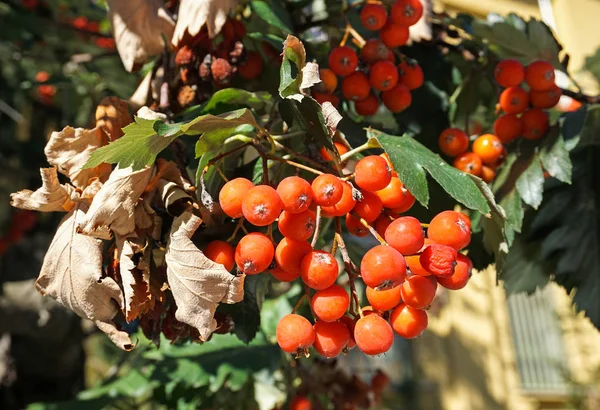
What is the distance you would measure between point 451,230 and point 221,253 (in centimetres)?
31

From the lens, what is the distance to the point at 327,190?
810 millimetres

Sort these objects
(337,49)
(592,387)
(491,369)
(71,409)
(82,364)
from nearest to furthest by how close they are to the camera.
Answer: (337,49) < (71,409) < (82,364) < (592,387) < (491,369)

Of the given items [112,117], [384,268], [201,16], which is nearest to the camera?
[384,268]

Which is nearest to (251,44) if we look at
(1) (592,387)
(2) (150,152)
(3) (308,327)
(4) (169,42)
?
(4) (169,42)

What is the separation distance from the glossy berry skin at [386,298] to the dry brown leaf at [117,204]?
0.35 metres

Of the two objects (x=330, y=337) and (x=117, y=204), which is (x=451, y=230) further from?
(x=117, y=204)

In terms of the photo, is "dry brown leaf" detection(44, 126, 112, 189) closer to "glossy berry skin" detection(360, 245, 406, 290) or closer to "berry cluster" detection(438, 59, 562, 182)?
"glossy berry skin" detection(360, 245, 406, 290)

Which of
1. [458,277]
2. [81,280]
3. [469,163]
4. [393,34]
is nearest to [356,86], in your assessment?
[393,34]

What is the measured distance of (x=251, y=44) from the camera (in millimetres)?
1366

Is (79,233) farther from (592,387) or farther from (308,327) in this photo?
(592,387)

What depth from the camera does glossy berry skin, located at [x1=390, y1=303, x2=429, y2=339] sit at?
0.84 meters

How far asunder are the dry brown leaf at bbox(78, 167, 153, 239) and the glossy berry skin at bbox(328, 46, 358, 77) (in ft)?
1.44

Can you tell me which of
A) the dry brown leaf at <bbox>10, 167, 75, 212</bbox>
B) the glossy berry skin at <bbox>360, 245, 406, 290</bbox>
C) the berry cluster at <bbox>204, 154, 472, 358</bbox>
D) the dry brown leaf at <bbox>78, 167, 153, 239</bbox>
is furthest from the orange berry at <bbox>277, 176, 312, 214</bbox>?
the dry brown leaf at <bbox>10, 167, 75, 212</bbox>

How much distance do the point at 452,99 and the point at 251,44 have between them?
0.45 metres
